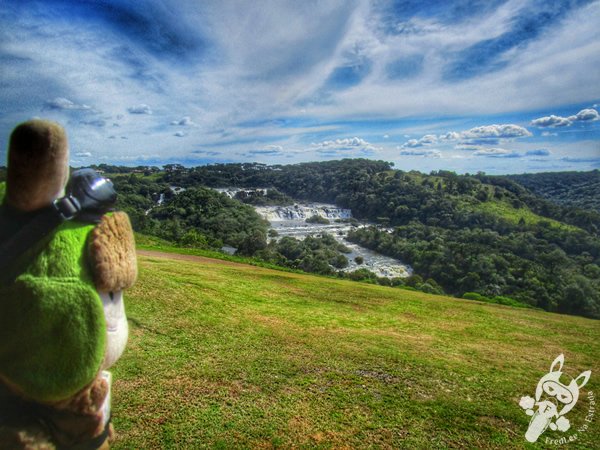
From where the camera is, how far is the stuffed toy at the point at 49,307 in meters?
2.26

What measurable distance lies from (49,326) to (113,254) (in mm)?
594

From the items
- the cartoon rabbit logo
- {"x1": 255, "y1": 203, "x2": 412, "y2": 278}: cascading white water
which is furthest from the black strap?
{"x1": 255, "y1": 203, "x2": 412, "y2": 278}: cascading white water

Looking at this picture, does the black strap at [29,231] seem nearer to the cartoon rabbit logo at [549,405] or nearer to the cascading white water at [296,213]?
the cartoon rabbit logo at [549,405]

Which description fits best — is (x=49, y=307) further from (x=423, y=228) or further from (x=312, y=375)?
(x=423, y=228)

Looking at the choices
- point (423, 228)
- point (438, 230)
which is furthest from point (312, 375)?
point (423, 228)

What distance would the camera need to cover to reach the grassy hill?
514 cm

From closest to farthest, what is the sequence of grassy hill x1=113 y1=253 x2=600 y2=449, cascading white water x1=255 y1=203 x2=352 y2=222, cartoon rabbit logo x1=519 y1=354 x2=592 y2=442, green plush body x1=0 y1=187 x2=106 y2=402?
green plush body x1=0 y1=187 x2=106 y2=402 < grassy hill x1=113 y1=253 x2=600 y2=449 < cartoon rabbit logo x1=519 y1=354 x2=592 y2=442 < cascading white water x1=255 y1=203 x2=352 y2=222

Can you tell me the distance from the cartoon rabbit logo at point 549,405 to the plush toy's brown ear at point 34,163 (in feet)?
24.5

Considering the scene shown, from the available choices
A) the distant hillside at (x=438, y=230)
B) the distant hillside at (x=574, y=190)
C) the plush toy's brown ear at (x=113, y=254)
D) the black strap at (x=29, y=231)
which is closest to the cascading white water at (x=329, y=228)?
the distant hillside at (x=438, y=230)

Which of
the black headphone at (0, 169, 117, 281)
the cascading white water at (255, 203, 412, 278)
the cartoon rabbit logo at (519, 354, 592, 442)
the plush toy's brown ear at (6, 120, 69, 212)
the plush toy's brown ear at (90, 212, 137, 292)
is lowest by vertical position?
the cascading white water at (255, 203, 412, 278)

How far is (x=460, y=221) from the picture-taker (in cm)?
7588

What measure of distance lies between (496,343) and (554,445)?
5.34 m

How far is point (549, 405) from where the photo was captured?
6773 millimetres

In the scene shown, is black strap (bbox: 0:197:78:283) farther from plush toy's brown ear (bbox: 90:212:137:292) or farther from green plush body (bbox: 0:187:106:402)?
plush toy's brown ear (bbox: 90:212:137:292)
